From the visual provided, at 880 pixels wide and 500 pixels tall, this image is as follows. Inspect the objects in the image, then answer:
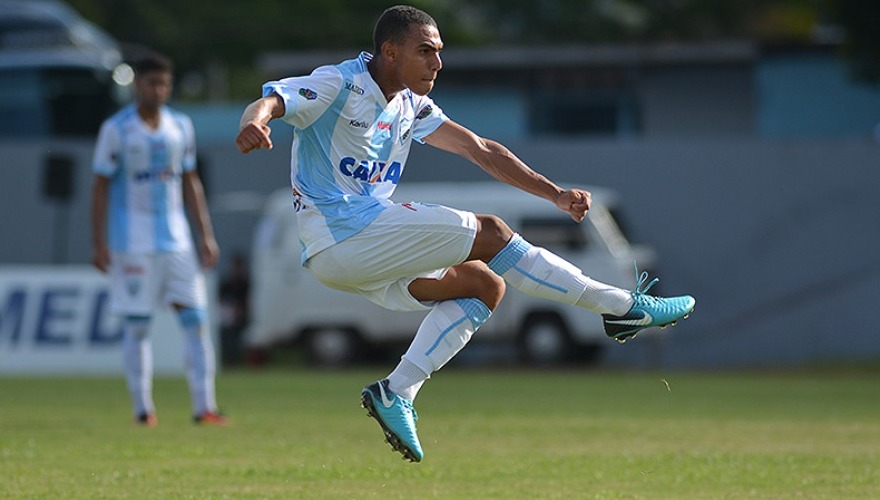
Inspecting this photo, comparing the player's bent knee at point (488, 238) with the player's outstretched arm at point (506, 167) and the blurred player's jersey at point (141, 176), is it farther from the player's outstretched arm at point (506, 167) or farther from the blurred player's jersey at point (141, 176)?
the blurred player's jersey at point (141, 176)

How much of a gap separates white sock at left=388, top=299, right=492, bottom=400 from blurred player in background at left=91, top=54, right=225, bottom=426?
498 cm

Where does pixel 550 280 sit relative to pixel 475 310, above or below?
above

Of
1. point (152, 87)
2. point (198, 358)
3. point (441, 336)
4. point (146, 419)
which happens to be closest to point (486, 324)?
point (198, 358)

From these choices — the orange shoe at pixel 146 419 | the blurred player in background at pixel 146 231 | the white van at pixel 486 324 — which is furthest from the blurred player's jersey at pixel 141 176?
the white van at pixel 486 324

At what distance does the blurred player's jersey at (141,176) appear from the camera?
12.1 metres

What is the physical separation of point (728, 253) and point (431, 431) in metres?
14.6

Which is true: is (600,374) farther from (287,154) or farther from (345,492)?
(345,492)

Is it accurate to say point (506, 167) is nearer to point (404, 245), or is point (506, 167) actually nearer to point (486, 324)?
point (404, 245)

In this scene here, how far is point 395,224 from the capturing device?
7.18 m

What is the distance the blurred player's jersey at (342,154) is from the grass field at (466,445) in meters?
1.35

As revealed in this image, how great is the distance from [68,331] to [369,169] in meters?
15.0

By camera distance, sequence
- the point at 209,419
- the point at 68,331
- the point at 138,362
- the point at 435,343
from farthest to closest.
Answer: the point at 68,331 → the point at 138,362 → the point at 209,419 → the point at 435,343

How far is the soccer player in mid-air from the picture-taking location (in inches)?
282

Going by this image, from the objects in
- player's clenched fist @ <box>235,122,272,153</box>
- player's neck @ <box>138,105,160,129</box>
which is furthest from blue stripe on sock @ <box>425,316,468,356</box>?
player's neck @ <box>138,105,160,129</box>
